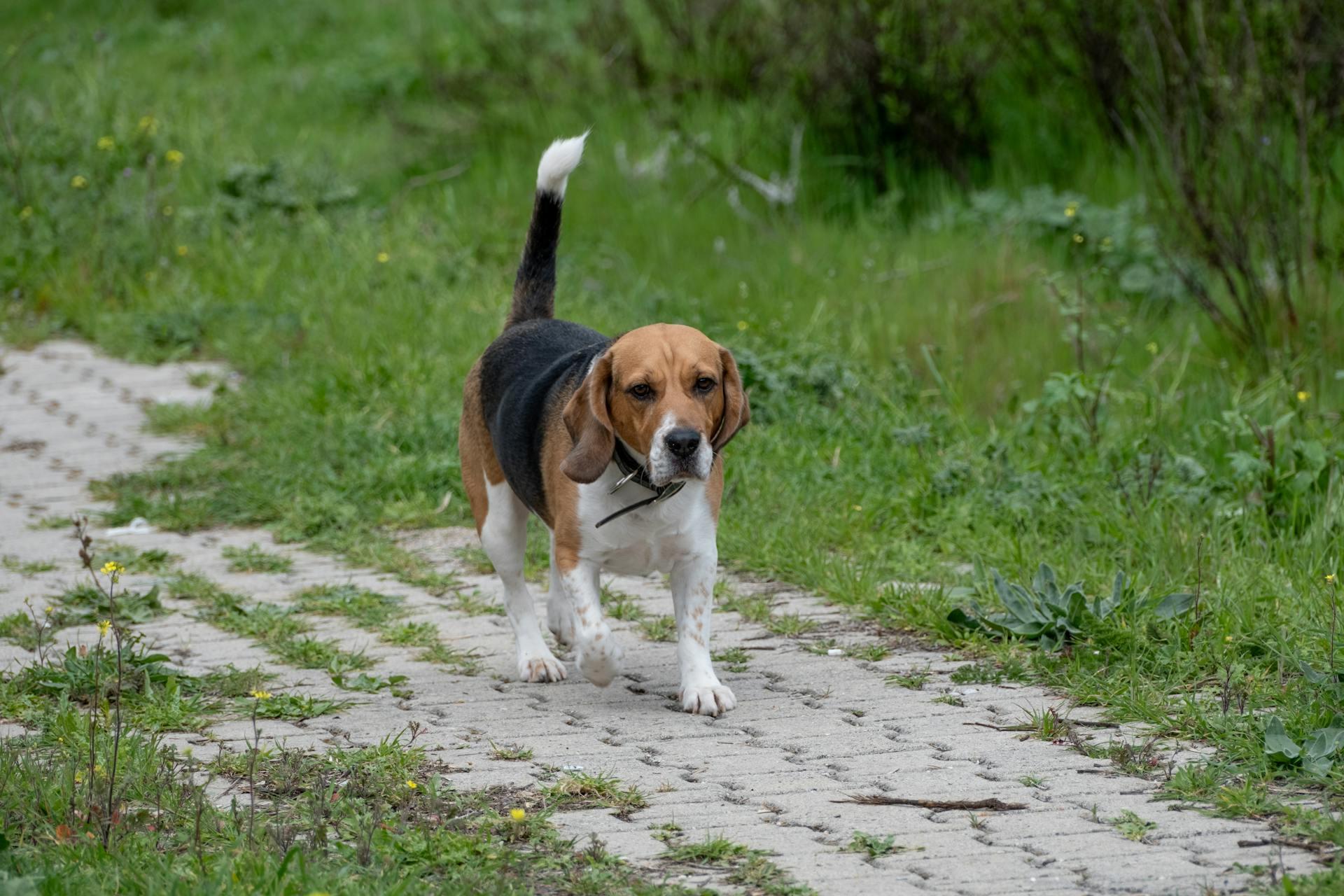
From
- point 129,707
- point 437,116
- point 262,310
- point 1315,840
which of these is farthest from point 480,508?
point 437,116

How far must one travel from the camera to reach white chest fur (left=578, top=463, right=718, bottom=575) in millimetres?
4238

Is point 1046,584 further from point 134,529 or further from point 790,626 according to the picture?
point 134,529

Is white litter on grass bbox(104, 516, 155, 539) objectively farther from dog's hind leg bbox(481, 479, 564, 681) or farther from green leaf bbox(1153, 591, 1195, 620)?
green leaf bbox(1153, 591, 1195, 620)

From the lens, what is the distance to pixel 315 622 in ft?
17.5

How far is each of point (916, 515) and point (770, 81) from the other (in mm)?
6222

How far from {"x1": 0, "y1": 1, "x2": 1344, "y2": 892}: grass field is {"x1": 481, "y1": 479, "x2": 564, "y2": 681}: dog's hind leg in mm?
1046

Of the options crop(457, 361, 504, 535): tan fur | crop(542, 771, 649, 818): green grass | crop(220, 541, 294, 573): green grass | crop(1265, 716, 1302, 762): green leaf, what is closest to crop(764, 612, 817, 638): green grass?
crop(457, 361, 504, 535): tan fur

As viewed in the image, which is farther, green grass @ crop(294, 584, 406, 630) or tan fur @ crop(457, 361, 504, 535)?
green grass @ crop(294, 584, 406, 630)

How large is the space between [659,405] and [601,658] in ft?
2.42

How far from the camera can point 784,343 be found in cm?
812

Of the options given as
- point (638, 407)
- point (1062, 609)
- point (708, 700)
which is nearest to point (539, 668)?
point (708, 700)

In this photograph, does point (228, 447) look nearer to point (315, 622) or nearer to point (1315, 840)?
point (315, 622)

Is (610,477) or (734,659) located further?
(734,659)

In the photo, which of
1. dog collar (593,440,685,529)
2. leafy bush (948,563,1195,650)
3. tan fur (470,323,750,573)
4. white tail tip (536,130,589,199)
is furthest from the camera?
white tail tip (536,130,589,199)
